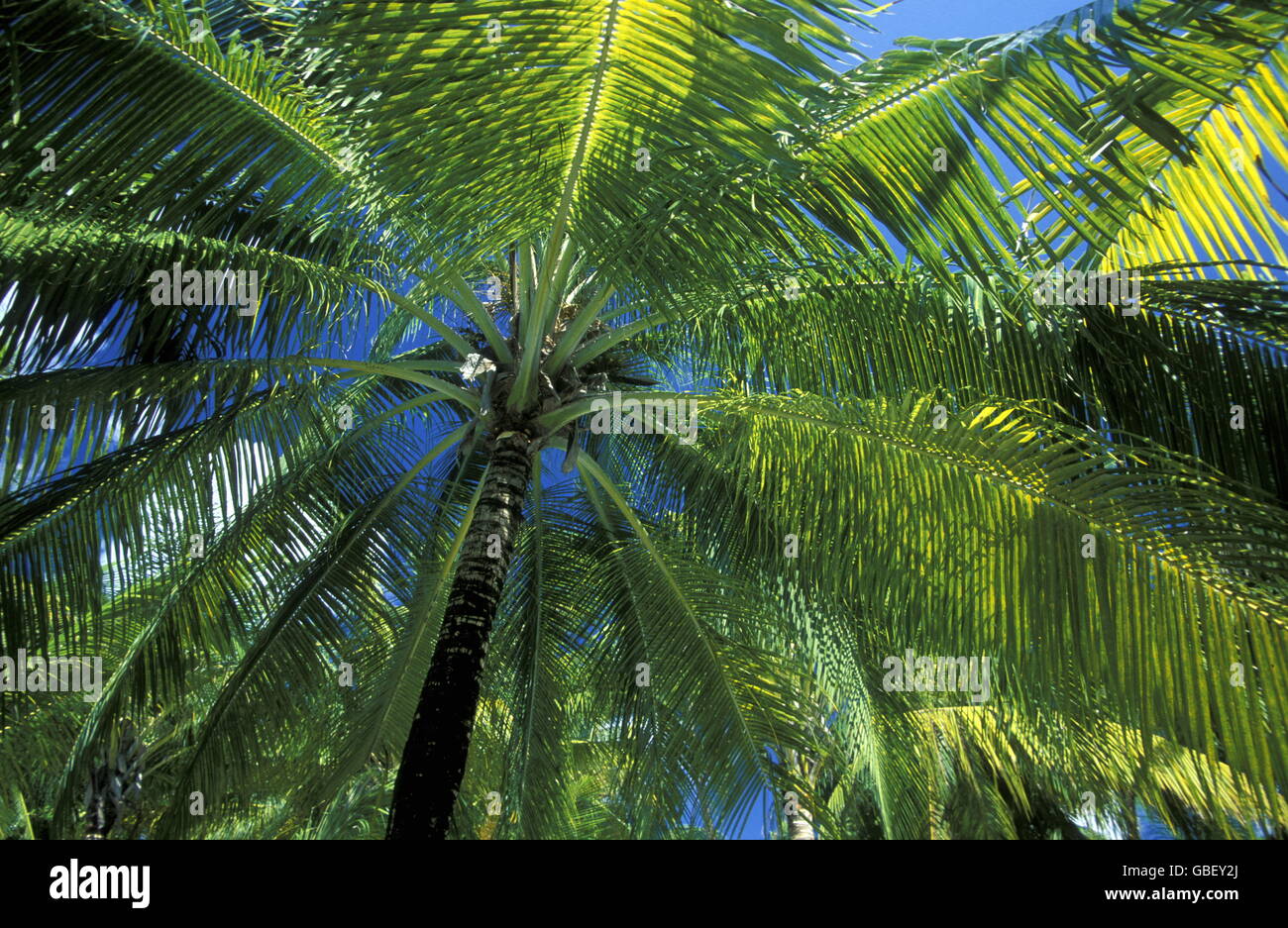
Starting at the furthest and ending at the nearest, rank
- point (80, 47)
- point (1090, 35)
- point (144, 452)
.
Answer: point (144, 452)
point (80, 47)
point (1090, 35)

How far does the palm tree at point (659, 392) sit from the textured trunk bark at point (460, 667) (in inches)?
1.0

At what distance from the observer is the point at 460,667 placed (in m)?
5.02

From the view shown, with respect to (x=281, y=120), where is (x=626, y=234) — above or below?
below

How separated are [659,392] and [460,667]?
2.00m

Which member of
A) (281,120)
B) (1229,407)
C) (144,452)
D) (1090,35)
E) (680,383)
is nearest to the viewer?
(1090,35)

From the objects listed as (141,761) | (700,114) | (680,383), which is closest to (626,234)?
(700,114)

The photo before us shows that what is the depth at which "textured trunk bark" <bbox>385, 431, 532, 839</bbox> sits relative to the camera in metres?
4.52

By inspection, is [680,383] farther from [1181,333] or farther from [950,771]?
[950,771]

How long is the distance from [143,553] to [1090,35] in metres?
5.75

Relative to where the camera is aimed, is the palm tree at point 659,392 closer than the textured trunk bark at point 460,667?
Yes

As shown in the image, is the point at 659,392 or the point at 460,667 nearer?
the point at 460,667

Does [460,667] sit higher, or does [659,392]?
[659,392]

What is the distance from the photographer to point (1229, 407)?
4.75 meters

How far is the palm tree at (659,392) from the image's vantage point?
3598mm
